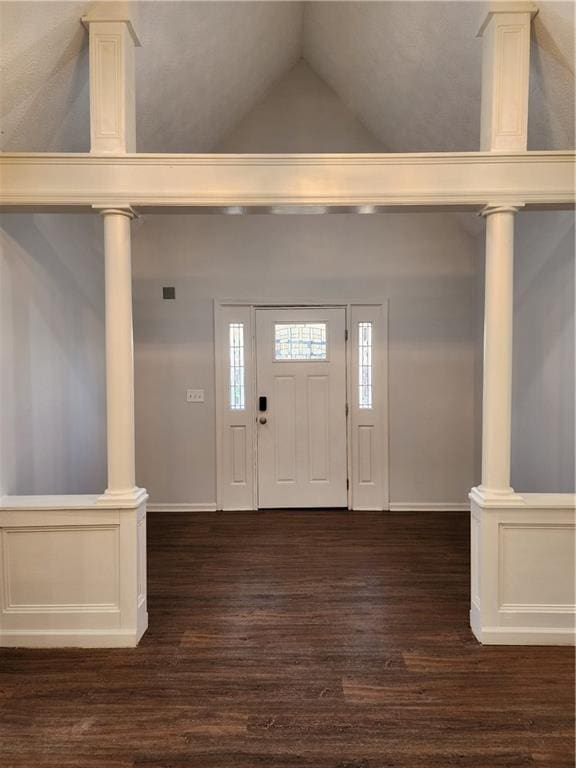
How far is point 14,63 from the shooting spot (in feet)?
6.96

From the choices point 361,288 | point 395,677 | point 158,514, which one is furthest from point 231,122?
point 395,677

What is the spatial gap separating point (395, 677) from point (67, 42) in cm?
330

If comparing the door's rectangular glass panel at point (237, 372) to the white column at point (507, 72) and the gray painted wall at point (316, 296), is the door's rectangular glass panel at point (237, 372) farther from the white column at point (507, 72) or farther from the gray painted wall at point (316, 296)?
the white column at point (507, 72)

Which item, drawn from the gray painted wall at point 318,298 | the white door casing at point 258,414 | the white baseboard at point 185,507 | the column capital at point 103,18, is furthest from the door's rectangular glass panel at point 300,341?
the column capital at point 103,18

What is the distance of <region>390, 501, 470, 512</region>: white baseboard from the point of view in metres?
4.57

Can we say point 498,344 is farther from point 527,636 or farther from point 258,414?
point 258,414

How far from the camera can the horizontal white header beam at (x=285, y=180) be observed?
2338 millimetres

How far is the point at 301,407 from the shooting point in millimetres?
4586

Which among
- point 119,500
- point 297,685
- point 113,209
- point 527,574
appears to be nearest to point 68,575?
point 119,500

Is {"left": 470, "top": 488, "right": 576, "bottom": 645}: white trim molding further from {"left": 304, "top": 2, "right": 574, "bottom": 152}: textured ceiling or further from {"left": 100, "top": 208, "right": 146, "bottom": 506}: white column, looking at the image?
{"left": 304, "top": 2, "right": 574, "bottom": 152}: textured ceiling

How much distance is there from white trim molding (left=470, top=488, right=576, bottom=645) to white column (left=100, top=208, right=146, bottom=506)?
181 cm

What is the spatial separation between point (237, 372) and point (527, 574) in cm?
294

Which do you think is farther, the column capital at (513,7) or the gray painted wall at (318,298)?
the gray painted wall at (318,298)

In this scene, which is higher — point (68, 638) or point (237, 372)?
point (237, 372)
